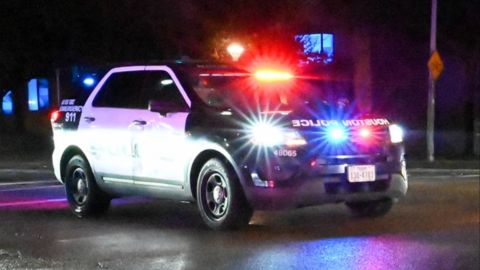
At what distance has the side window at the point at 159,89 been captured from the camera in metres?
9.39

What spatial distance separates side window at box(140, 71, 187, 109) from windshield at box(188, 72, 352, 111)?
11.7 inches

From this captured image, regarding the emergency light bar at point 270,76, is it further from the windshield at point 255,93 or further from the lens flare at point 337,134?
the lens flare at point 337,134

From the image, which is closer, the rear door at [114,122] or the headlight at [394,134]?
the headlight at [394,134]

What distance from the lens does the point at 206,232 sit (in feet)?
29.4

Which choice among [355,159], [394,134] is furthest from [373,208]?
[355,159]

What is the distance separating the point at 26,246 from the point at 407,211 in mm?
4556

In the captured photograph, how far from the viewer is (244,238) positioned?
8.51m

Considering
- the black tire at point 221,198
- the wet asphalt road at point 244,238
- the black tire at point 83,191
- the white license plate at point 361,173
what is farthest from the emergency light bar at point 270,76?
the black tire at point 83,191

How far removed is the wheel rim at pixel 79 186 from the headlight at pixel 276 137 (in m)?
2.80

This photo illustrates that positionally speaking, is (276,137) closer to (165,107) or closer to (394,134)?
(165,107)

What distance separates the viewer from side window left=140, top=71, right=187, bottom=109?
9391mm

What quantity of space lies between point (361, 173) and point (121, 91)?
3025mm

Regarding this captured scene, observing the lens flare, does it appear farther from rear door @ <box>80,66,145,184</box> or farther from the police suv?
rear door @ <box>80,66,145,184</box>

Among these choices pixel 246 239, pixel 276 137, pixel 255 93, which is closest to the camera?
pixel 246 239
